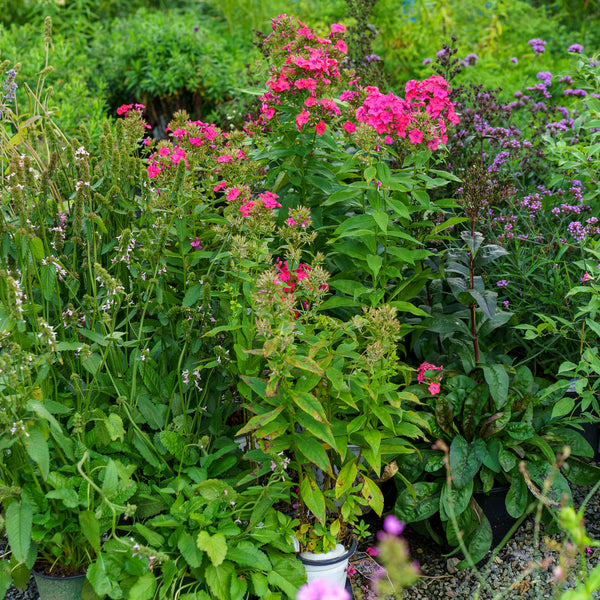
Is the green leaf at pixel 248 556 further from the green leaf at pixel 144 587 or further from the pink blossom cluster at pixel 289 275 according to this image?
the pink blossom cluster at pixel 289 275

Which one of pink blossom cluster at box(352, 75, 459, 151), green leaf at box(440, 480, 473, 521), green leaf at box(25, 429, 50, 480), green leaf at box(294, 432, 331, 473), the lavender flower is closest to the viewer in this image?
green leaf at box(25, 429, 50, 480)

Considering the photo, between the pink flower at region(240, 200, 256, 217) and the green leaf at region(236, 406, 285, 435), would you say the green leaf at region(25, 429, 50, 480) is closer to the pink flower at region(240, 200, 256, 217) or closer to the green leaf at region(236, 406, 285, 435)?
the green leaf at region(236, 406, 285, 435)

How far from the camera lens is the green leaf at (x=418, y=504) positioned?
7.84ft

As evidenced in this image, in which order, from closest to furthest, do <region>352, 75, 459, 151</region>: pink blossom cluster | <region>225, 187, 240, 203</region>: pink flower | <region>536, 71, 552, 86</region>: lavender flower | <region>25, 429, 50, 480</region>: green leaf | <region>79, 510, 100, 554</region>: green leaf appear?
1. <region>25, 429, 50, 480</region>: green leaf
2. <region>79, 510, 100, 554</region>: green leaf
3. <region>225, 187, 240, 203</region>: pink flower
4. <region>352, 75, 459, 151</region>: pink blossom cluster
5. <region>536, 71, 552, 86</region>: lavender flower

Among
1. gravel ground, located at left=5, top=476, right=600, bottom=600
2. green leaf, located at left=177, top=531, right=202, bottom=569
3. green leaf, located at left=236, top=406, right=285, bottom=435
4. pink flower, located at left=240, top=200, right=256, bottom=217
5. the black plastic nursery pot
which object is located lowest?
gravel ground, located at left=5, top=476, right=600, bottom=600

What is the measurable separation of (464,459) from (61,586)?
1.39 meters

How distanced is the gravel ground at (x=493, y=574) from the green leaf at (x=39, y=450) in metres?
0.93

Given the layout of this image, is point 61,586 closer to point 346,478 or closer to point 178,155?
point 346,478

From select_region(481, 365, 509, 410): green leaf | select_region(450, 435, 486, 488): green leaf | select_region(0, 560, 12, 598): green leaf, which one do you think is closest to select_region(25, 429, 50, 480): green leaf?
select_region(0, 560, 12, 598): green leaf

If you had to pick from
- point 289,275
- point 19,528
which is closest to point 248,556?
point 19,528

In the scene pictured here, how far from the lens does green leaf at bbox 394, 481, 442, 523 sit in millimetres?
2391

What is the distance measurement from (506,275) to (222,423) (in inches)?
49.4

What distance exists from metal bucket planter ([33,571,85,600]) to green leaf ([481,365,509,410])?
4.85 feet

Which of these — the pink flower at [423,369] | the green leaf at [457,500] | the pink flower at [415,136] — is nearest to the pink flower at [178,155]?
the pink flower at [415,136]
